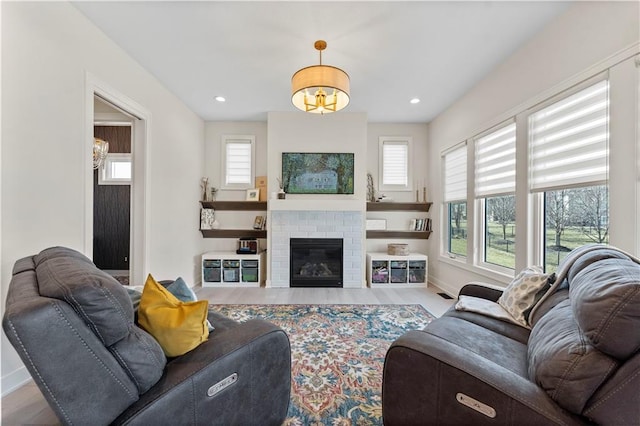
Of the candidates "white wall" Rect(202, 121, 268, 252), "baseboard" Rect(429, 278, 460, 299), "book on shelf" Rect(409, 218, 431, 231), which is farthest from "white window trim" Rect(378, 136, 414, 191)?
"white wall" Rect(202, 121, 268, 252)

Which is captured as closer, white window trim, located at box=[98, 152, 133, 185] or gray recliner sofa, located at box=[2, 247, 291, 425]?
gray recliner sofa, located at box=[2, 247, 291, 425]

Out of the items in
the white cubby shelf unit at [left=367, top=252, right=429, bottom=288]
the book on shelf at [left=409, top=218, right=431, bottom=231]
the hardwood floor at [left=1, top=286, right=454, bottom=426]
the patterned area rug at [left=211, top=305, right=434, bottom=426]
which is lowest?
the hardwood floor at [left=1, top=286, right=454, bottom=426]

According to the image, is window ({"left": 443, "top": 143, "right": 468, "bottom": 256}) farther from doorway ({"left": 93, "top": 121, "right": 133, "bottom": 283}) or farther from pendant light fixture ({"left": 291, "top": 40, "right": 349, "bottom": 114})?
doorway ({"left": 93, "top": 121, "right": 133, "bottom": 283})

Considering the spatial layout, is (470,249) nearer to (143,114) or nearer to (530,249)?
(530,249)

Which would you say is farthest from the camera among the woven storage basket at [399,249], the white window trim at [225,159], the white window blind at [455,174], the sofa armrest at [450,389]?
the white window trim at [225,159]

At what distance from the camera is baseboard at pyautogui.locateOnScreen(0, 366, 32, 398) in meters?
1.64

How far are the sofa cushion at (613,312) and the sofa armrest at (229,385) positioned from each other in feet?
4.04

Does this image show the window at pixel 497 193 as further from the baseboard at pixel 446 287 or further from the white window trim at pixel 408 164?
the white window trim at pixel 408 164

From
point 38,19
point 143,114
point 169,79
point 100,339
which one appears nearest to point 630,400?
point 100,339

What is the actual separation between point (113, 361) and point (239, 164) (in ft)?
13.3

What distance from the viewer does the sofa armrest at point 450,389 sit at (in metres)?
0.91

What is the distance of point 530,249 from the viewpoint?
98.3 inches

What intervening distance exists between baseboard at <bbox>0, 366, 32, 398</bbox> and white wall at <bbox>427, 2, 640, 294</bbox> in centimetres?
405

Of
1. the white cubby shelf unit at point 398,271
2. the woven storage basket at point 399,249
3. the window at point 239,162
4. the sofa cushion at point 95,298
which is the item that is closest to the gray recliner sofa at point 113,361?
the sofa cushion at point 95,298
